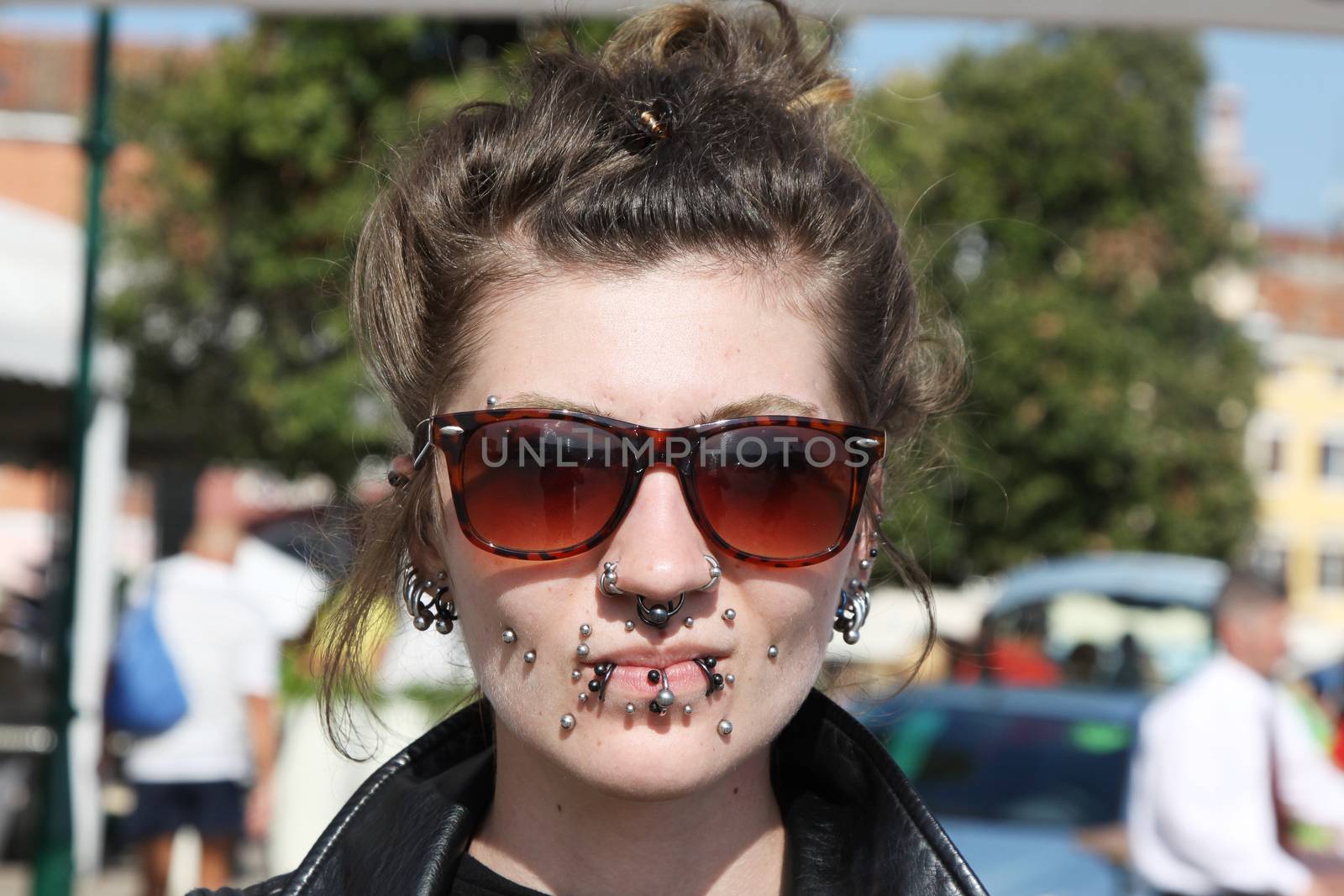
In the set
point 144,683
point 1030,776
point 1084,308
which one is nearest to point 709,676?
point 144,683

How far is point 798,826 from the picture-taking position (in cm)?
181

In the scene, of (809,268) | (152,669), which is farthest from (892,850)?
(152,669)

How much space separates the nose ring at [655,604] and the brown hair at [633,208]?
27cm

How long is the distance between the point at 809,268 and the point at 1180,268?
101ft

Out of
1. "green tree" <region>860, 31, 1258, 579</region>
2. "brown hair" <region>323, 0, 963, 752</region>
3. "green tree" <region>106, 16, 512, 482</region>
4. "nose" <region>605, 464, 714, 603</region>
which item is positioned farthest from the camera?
"green tree" <region>860, 31, 1258, 579</region>

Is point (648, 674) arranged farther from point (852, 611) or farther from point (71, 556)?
point (71, 556)

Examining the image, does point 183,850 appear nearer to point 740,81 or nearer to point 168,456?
point 740,81

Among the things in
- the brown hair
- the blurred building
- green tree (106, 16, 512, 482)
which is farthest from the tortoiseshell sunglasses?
the blurred building

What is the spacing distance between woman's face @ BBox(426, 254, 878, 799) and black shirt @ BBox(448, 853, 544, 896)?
199 mm

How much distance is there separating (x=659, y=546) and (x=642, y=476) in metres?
0.07

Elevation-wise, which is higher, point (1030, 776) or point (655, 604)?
point (655, 604)

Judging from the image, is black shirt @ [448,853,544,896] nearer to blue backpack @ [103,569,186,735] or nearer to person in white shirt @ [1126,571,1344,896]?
person in white shirt @ [1126,571,1344,896]

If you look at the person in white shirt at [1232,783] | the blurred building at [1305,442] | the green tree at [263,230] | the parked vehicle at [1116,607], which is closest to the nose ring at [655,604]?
the person in white shirt at [1232,783]

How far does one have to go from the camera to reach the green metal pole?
20.2ft
